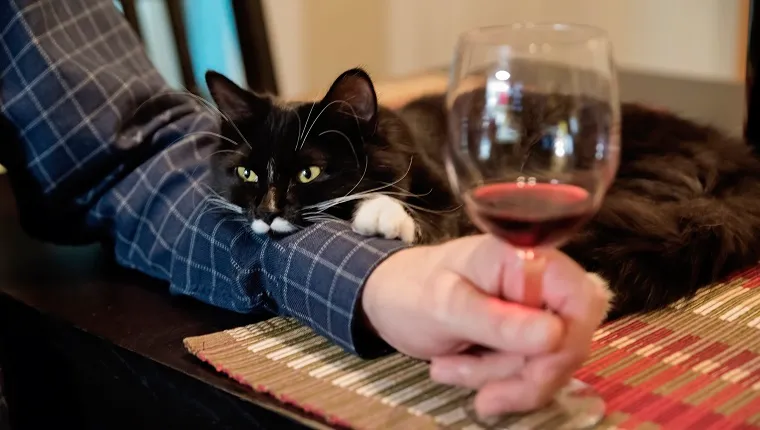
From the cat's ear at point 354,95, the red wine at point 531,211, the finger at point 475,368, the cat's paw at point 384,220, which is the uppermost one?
the cat's ear at point 354,95

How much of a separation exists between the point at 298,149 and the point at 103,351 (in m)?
0.32

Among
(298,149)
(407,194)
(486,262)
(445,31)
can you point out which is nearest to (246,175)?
(298,149)

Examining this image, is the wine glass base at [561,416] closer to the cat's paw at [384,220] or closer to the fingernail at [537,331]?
the fingernail at [537,331]

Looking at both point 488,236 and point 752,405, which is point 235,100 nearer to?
point 488,236

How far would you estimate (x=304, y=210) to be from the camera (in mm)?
905

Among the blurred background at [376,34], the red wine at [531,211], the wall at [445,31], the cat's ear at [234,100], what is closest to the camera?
the red wine at [531,211]

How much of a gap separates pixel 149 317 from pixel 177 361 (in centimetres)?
14

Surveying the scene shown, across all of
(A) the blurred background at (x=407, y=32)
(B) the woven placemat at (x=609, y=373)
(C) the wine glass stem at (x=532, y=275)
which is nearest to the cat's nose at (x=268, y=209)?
(B) the woven placemat at (x=609, y=373)

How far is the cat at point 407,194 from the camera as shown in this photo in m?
0.87

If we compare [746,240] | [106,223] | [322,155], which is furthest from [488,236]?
[106,223]

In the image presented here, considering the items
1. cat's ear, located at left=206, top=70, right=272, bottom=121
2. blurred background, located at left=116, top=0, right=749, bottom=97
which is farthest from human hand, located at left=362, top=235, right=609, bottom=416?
blurred background, located at left=116, top=0, right=749, bottom=97

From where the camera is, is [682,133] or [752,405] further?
[682,133]

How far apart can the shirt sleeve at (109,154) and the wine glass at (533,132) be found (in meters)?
0.37

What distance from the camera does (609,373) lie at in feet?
2.30
